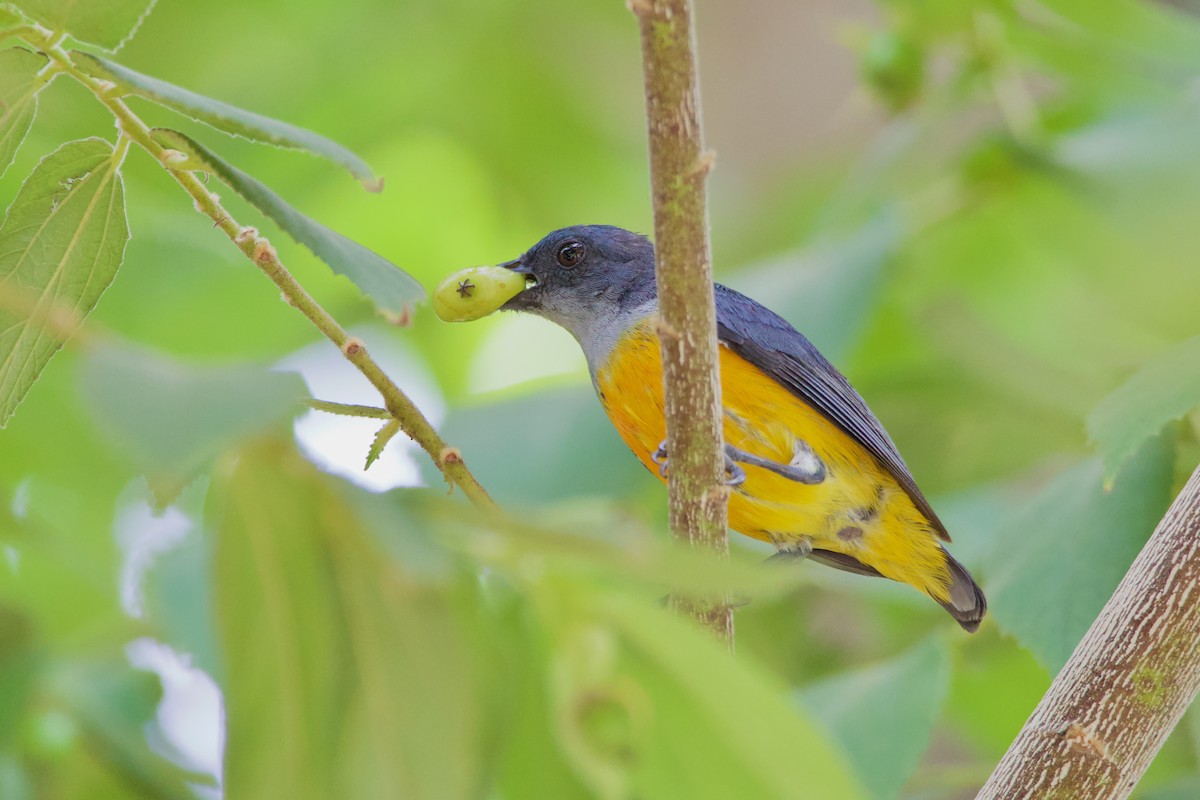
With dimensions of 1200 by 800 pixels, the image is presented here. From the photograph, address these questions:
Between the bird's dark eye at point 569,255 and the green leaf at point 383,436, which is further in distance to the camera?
the bird's dark eye at point 569,255

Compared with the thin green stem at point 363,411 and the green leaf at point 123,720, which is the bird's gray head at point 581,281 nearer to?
the green leaf at point 123,720

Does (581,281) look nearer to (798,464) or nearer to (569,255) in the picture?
(569,255)

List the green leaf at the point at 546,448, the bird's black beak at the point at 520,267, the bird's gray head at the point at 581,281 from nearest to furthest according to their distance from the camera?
the green leaf at the point at 546,448, the bird's gray head at the point at 581,281, the bird's black beak at the point at 520,267

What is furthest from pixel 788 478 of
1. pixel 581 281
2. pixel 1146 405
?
pixel 1146 405

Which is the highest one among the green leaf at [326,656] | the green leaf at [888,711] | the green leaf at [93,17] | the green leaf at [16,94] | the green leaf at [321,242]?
the green leaf at [93,17]

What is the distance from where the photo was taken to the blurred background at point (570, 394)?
3.67ft

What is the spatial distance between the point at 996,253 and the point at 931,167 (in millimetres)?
938

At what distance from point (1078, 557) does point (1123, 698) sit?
616 millimetres

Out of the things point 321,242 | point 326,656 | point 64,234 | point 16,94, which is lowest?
point 326,656

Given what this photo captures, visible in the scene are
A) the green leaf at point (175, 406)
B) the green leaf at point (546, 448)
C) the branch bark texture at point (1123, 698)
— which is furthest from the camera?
the green leaf at point (546, 448)

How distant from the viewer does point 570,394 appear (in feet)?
12.5

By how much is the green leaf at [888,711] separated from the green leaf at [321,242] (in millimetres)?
1357

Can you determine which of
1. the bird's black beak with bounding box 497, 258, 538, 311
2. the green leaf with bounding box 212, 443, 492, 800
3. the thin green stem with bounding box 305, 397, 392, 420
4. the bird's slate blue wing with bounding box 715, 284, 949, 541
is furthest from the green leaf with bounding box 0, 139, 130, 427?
the bird's black beak with bounding box 497, 258, 538, 311

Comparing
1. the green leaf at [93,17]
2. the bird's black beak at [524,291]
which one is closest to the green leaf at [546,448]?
the bird's black beak at [524,291]
